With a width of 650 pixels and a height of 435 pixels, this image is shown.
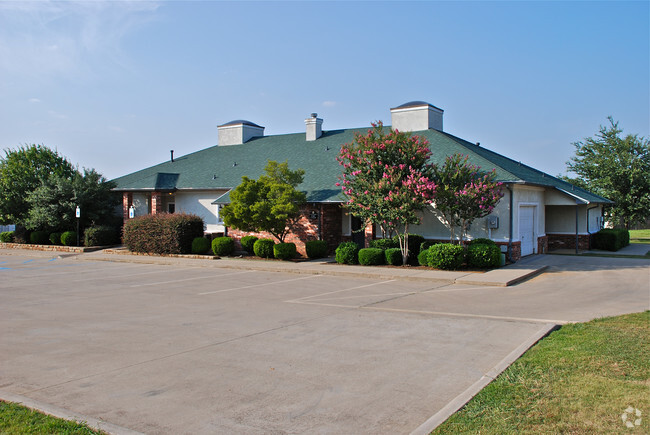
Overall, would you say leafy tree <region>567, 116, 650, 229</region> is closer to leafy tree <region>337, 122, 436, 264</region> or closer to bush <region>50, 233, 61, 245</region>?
leafy tree <region>337, 122, 436, 264</region>

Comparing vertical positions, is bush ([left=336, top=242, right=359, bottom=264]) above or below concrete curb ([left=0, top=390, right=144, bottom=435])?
above

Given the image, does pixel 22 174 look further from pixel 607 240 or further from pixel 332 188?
pixel 607 240

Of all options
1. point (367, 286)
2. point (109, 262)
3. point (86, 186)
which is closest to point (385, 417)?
point (367, 286)

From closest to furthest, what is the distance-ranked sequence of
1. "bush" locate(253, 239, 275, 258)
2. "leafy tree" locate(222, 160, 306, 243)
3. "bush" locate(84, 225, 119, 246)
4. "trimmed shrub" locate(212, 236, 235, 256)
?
"leafy tree" locate(222, 160, 306, 243)
"bush" locate(253, 239, 275, 258)
"trimmed shrub" locate(212, 236, 235, 256)
"bush" locate(84, 225, 119, 246)

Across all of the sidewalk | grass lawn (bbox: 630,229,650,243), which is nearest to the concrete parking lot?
the sidewalk

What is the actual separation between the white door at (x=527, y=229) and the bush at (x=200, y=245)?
13905 mm

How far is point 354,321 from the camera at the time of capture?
10.4 meters

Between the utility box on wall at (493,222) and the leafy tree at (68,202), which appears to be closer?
the utility box on wall at (493,222)

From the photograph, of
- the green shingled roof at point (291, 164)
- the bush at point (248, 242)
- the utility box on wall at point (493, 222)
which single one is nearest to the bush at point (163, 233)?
the bush at point (248, 242)

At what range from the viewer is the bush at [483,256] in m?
18.5

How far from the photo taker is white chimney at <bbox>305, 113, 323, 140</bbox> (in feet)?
99.6

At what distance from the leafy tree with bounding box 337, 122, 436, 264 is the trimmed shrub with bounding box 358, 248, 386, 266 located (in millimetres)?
846

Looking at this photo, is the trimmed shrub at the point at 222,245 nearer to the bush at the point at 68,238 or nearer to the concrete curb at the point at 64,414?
the bush at the point at 68,238

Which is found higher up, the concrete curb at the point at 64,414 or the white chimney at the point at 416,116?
the white chimney at the point at 416,116
